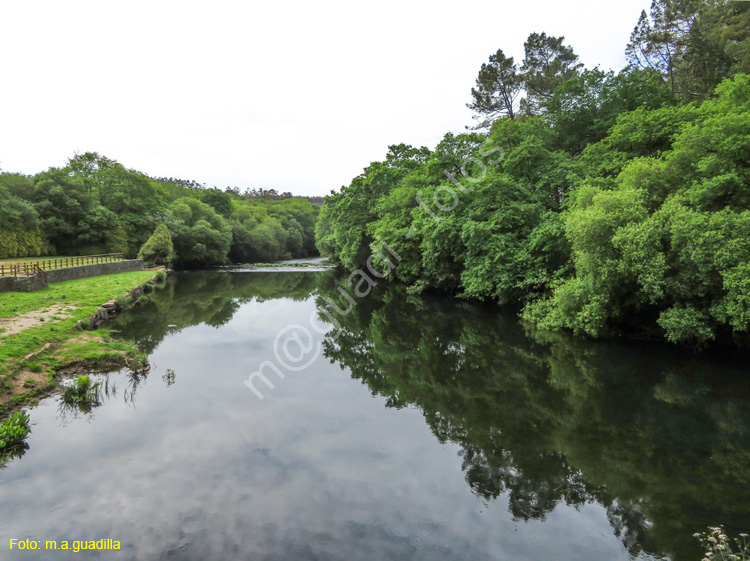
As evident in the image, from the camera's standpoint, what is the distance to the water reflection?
23.8 ft

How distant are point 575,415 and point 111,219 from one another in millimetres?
59782

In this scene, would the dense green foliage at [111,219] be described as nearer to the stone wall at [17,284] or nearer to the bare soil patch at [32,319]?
the stone wall at [17,284]

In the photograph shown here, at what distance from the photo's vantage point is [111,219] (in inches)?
2132

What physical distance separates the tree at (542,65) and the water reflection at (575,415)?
81.0 feet

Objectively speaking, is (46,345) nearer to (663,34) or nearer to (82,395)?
(82,395)

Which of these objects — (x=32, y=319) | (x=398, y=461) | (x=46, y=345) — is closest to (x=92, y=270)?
(x=32, y=319)

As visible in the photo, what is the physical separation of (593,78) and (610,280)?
1476 cm

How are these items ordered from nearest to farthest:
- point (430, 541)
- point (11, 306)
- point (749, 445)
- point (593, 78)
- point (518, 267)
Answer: point (430, 541)
point (749, 445)
point (11, 306)
point (518, 267)
point (593, 78)

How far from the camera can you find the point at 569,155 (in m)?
25.2

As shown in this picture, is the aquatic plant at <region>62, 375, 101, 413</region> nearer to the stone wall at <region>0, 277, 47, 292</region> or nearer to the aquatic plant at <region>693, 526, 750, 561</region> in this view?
the aquatic plant at <region>693, 526, 750, 561</region>

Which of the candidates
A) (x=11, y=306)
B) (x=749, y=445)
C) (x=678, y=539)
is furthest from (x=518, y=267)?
(x=11, y=306)

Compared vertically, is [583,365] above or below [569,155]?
below

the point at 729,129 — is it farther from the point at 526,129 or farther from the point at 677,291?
the point at 526,129

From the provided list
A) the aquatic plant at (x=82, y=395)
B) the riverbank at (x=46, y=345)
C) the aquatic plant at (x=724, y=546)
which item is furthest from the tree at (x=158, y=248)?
the aquatic plant at (x=724, y=546)
